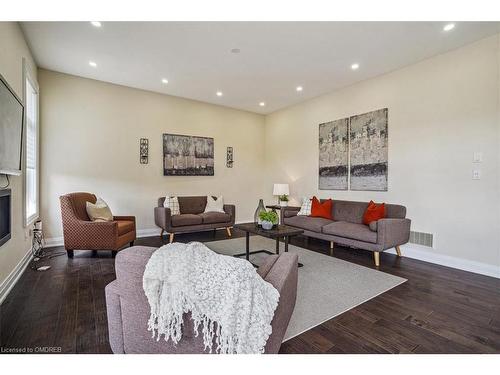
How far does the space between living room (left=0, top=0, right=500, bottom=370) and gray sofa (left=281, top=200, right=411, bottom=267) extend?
1.2 inches

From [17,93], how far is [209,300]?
3428 mm

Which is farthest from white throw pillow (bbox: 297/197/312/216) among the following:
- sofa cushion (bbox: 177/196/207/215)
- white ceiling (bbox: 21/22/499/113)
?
white ceiling (bbox: 21/22/499/113)

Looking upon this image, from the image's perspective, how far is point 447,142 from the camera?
348 cm

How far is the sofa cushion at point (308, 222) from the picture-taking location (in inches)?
168

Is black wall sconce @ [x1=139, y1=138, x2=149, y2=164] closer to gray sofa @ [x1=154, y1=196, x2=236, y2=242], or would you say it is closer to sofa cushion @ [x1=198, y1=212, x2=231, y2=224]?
gray sofa @ [x1=154, y1=196, x2=236, y2=242]

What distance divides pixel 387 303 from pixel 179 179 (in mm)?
4405

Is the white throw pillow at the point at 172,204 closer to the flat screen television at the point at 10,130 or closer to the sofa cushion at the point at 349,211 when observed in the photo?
the flat screen television at the point at 10,130

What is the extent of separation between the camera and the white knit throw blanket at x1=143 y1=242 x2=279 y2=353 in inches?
42.5

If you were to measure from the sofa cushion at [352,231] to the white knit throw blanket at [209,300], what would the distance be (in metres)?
2.77

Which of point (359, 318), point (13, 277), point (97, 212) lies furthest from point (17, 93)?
point (359, 318)

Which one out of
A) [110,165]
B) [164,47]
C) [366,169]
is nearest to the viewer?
→ [164,47]
